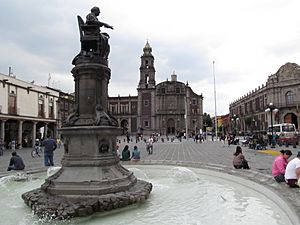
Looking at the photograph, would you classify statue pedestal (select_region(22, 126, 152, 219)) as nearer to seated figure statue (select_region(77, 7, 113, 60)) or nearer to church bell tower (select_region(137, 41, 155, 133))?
seated figure statue (select_region(77, 7, 113, 60))

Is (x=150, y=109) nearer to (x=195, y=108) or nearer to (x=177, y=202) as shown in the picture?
(x=195, y=108)

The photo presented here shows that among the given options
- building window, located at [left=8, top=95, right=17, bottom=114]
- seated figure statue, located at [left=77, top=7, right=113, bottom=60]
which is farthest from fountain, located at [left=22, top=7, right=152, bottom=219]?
building window, located at [left=8, top=95, right=17, bottom=114]

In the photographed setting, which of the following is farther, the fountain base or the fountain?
the fountain

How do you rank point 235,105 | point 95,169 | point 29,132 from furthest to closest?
point 235,105, point 29,132, point 95,169

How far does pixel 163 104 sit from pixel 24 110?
48.3m

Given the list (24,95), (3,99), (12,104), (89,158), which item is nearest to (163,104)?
(24,95)

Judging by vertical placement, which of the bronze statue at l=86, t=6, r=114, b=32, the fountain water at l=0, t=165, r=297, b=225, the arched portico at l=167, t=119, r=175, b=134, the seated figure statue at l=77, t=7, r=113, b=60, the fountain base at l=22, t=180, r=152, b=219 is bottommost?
the fountain water at l=0, t=165, r=297, b=225

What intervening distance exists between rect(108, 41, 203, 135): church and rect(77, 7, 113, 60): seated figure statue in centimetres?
6570

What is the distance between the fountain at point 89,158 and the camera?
217 inches

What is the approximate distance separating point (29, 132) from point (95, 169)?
104 feet

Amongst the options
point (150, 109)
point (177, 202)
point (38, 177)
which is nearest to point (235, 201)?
point (177, 202)

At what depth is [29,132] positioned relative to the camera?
3472cm

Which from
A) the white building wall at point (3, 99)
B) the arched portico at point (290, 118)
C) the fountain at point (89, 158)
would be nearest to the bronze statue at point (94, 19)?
the fountain at point (89, 158)

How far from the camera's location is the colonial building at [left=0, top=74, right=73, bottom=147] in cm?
2775
